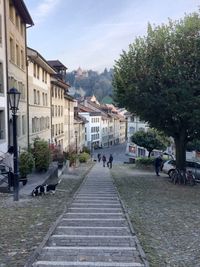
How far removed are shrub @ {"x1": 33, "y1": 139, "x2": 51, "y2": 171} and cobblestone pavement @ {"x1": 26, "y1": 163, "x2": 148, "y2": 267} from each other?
12.8 meters

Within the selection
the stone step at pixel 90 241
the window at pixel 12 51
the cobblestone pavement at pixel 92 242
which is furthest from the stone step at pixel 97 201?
the window at pixel 12 51

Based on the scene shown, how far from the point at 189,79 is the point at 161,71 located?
1676 millimetres

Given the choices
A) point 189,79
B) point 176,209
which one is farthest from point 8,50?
point 176,209

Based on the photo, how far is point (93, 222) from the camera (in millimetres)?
10758

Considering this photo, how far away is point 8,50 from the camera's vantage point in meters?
26.2

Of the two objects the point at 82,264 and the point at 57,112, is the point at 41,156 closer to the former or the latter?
the point at 82,264

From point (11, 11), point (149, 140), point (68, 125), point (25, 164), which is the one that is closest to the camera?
point (25, 164)

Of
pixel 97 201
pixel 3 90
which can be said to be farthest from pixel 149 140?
pixel 97 201

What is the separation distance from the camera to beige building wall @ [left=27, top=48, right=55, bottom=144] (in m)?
35.9

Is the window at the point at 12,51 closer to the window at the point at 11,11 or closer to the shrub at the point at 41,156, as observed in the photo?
the window at the point at 11,11

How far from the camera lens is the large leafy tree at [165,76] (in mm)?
22406

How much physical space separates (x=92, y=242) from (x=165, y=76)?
15864 millimetres

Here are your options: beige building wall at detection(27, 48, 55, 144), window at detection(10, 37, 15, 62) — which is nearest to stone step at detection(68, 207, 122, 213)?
window at detection(10, 37, 15, 62)

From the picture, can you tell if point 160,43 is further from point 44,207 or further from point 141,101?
point 44,207
